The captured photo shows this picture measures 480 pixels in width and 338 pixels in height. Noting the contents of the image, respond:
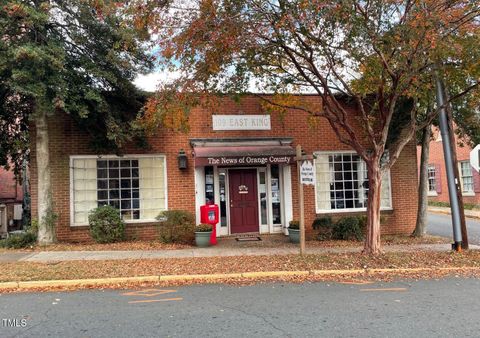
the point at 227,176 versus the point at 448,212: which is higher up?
the point at 227,176

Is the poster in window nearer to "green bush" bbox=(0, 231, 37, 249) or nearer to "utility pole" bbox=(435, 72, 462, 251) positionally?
"utility pole" bbox=(435, 72, 462, 251)

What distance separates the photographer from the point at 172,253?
998 cm

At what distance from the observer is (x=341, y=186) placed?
13391 millimetres

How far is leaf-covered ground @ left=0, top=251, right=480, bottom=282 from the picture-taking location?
7664 millimetres

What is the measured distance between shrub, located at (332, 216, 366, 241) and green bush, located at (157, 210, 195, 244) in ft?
14.5

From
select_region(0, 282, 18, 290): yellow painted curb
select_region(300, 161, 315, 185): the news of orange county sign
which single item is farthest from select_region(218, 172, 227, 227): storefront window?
select_region(0, 282, 18, 290): yellow painted curb

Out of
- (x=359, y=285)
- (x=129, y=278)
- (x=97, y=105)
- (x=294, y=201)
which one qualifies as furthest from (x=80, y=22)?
(x=359, y=285)

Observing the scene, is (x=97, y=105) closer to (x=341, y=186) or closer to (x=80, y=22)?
(x=80, y=22)

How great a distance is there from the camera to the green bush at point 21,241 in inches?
414

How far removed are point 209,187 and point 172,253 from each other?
310 centimetres

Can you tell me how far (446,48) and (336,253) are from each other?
5.18 m

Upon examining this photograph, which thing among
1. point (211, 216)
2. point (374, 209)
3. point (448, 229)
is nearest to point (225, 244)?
point (211, 216)

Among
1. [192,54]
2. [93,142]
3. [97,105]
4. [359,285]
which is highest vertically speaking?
[192,54]

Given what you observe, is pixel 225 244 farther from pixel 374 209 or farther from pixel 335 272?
pixel 374 209
